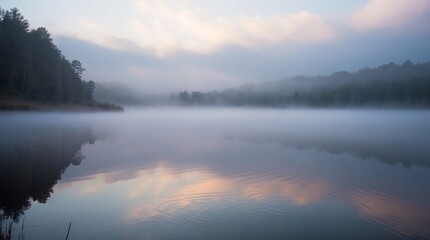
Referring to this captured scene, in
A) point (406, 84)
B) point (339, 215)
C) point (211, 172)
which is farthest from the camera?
point (406, 84)

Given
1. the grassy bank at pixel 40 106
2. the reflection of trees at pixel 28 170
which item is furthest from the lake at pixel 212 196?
the grassy bank at pixel 40 106

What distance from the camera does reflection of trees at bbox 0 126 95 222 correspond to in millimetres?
9734

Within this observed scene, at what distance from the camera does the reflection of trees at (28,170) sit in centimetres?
973

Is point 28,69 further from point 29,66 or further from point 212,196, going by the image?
point 212,196

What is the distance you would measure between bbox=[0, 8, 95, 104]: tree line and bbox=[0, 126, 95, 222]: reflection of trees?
33926 millimetres

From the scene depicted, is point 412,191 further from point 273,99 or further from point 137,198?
point 273,99

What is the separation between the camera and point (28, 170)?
1438 centimetres

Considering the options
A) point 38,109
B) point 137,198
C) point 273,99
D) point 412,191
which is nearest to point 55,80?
point 38,109

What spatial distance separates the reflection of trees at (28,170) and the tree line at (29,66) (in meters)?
33.9

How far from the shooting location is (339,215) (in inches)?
355

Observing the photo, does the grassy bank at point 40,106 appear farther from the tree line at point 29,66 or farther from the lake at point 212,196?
the lake at point 212,196

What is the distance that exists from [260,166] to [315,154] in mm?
6355

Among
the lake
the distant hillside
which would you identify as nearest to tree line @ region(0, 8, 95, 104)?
the distant hillside

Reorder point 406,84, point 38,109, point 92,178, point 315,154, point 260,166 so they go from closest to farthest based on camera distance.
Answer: point 92,178 → point 260,166 → point 315,154 → point 38,109 → point 406,84
